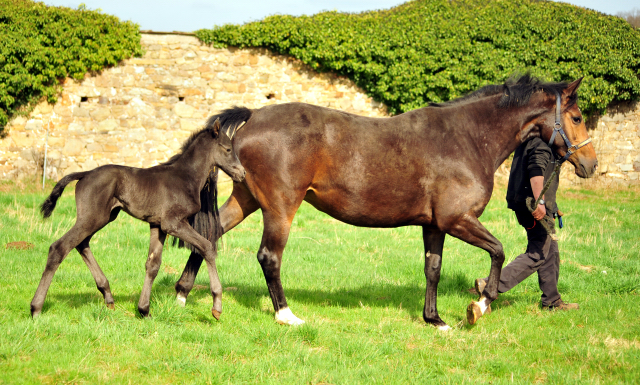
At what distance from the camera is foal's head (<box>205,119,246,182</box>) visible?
4789 millimetres

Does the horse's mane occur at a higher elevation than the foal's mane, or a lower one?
higher

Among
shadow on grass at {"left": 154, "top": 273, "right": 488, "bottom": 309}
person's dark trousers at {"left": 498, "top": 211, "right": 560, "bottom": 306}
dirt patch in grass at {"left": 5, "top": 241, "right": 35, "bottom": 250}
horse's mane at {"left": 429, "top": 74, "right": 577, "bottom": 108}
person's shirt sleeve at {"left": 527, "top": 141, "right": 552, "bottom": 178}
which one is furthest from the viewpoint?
dirt patch in grass at {"left": 5, "top": 241, "right": 35, "bottom": 250}

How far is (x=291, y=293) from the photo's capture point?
20.2 feet

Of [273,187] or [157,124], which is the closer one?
[273,187]

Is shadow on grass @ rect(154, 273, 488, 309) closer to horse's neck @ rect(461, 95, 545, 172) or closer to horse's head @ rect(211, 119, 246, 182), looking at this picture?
horse's head @ rect(211, 119, 246, 182)

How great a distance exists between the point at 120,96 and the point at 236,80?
329 cm

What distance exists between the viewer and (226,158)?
189 inches

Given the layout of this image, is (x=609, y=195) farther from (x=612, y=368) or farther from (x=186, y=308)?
(x=186, y=308)

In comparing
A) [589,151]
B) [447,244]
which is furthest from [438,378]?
[447,244]

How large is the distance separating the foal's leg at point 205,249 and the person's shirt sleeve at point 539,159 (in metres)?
3.62

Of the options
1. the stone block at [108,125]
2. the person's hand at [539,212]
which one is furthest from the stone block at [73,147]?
the person's hand at [539,212]

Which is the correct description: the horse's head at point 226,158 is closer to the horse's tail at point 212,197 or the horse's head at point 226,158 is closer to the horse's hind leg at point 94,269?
the horse's tail at point 212,197

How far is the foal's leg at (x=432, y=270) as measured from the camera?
5211 millimetres

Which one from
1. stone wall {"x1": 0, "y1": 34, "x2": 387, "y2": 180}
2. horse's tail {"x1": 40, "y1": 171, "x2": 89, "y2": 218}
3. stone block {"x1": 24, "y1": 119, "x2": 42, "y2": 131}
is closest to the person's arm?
horse's tail {"x1": 40, "y1": 171, "x2": 89, "y2": 218}
